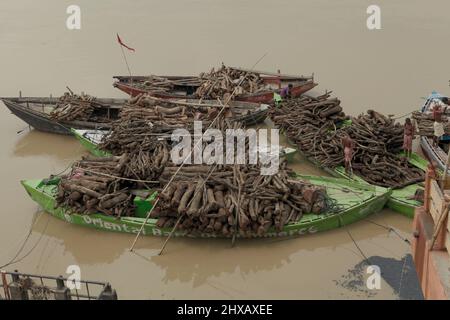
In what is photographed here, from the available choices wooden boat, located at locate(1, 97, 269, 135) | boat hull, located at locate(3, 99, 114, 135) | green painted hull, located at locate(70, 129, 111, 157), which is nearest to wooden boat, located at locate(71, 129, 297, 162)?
green painted hull, located at locate(70, 129, 111, 157)

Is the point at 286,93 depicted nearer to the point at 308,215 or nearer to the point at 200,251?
the point at 308,215

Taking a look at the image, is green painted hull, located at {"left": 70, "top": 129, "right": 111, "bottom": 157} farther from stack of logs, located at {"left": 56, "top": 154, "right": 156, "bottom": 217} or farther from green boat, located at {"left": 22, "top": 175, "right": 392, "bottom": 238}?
green boat, located at {"left": 22, "top": 175, "right": 392, "bottom": 238}

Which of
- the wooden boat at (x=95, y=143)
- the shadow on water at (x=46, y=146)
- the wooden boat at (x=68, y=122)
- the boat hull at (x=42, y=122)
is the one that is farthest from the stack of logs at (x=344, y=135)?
the shadow on water at (x=46, y=146)

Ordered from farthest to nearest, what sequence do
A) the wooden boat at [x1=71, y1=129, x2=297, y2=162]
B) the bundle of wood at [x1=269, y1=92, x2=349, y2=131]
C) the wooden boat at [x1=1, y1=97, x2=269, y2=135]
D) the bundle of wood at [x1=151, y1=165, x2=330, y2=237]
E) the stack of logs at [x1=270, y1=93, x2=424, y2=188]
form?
the wooden boat at [x1=1, y1=97, x2=269, y2=135], the bundle of wood at [x1=269, y1=92, x2=349, y2=131], the wooden boat at [x1=71, y1=129, x2=297, y2=162], the stack of logs at [x1=270, y1=93, x2=424, y2=188], the bundle of wood at [x1=151, y1=165, x2=330, y2=237]

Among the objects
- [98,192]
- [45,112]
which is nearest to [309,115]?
[98,192]

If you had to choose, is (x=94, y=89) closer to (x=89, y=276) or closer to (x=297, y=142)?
(x=297, y=142)

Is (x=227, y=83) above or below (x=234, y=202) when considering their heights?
above
